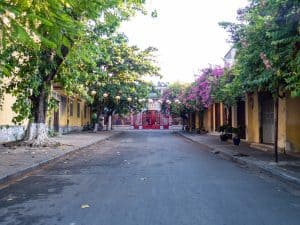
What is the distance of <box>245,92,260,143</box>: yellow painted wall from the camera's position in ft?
75.4

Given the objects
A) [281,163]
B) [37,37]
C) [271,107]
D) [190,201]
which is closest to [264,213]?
[190,201]

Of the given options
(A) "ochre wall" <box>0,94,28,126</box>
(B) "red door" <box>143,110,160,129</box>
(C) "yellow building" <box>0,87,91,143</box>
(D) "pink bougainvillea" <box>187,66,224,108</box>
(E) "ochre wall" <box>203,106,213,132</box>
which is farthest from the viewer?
(B) "red door" <box>143,110,160,129</box>

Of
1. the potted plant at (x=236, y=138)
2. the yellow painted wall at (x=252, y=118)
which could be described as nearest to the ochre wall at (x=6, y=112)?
the potted plant at (x=236, y=138)

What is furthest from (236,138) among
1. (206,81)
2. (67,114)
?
(67,114)

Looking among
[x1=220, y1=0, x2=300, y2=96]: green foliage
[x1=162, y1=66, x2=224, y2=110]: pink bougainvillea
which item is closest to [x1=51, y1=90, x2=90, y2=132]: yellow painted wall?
[x1=162, y1=66, x2=224, y2=110]: pink bougainvillea

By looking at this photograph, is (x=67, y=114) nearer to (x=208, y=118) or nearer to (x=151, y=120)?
(x=208, y=118)

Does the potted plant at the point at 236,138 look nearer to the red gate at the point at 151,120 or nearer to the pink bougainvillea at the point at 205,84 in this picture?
the pink bougainvillea at the point at 205,84

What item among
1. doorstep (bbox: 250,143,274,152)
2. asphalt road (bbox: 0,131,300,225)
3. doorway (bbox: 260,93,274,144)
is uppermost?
doorway (bbox: 260,93,274,144)

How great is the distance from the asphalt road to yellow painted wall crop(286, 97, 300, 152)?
582cm

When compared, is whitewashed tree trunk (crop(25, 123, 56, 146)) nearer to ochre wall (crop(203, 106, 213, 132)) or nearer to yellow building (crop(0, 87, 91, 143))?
yellow building (crop(0, 87, 91, 143))

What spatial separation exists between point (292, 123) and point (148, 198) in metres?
11.6

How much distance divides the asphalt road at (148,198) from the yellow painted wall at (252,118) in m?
10.4

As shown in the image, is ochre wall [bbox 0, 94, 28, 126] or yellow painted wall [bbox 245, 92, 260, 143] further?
yellow painted wall [bbox 245, 92, 260, 143]

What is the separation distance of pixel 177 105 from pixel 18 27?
44.3 metres
